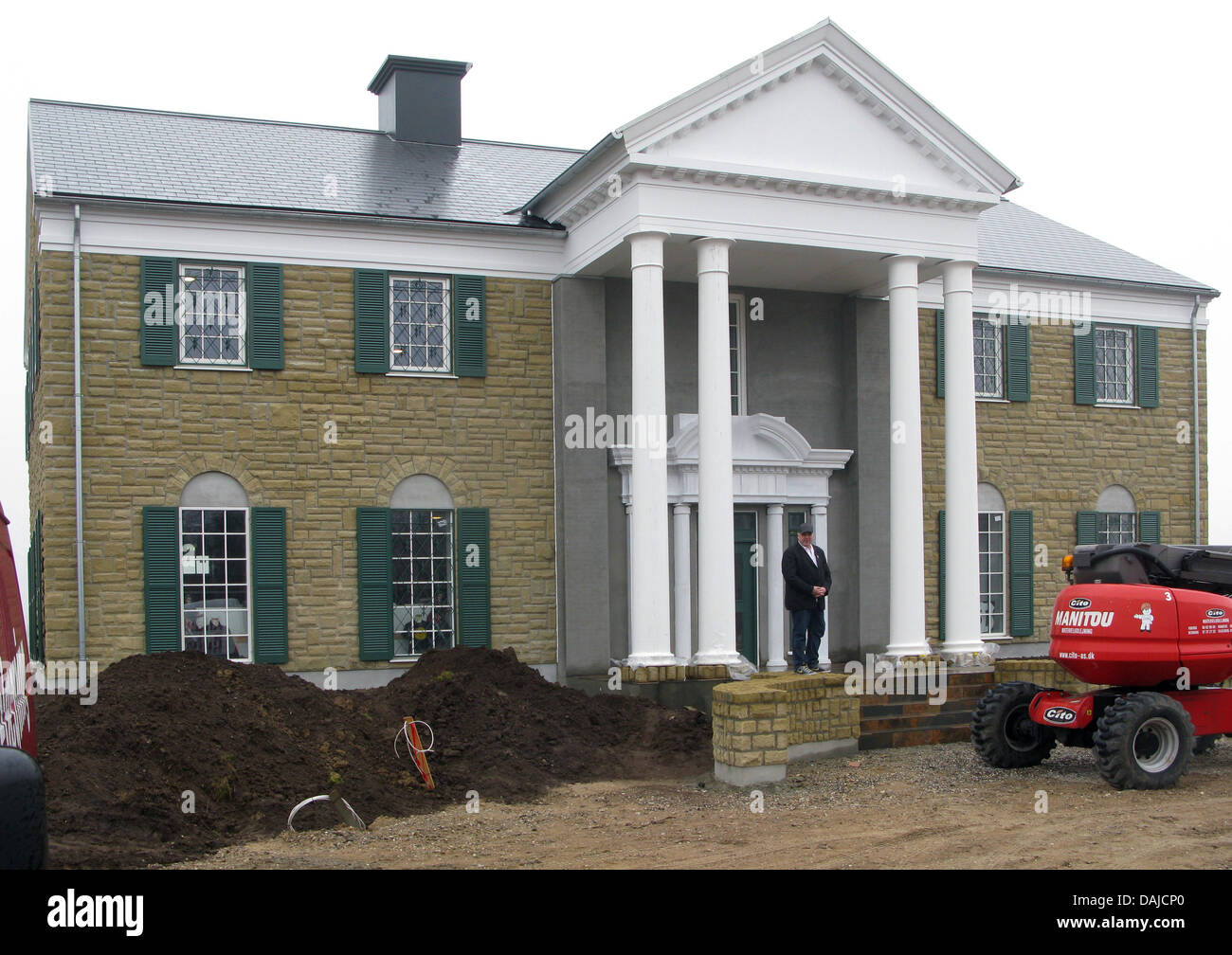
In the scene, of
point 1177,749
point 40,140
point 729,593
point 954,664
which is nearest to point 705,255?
point 729,593

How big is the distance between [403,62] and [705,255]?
27.3 feet

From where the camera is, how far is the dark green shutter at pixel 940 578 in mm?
19266

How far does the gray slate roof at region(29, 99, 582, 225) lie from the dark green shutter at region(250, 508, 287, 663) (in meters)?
4.09

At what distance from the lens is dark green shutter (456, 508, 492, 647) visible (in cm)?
1642

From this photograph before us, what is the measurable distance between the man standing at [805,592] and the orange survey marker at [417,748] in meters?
5.37

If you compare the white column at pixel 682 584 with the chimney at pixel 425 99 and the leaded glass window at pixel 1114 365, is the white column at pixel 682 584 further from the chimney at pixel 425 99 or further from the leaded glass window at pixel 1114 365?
the leaded glass window at pixel 1114 365

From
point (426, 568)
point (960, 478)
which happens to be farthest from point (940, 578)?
point (426, 568)

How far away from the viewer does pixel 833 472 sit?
1850 centimetres

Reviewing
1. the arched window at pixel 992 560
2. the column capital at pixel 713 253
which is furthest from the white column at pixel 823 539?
the column capital at pixel 713 253

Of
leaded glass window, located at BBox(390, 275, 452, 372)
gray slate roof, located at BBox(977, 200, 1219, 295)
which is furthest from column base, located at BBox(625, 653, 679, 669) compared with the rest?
gray slate roof, located at BBox(977, 200, 1219, 295)

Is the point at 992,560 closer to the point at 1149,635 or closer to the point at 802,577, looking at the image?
the point at 802,577

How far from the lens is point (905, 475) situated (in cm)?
1639

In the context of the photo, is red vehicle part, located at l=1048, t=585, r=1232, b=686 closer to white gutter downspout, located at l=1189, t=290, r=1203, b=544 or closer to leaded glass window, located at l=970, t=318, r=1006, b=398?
leaded glass window, located at l=970, t=318, r=1006, b=398

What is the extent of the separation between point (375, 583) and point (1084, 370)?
1259 cm
